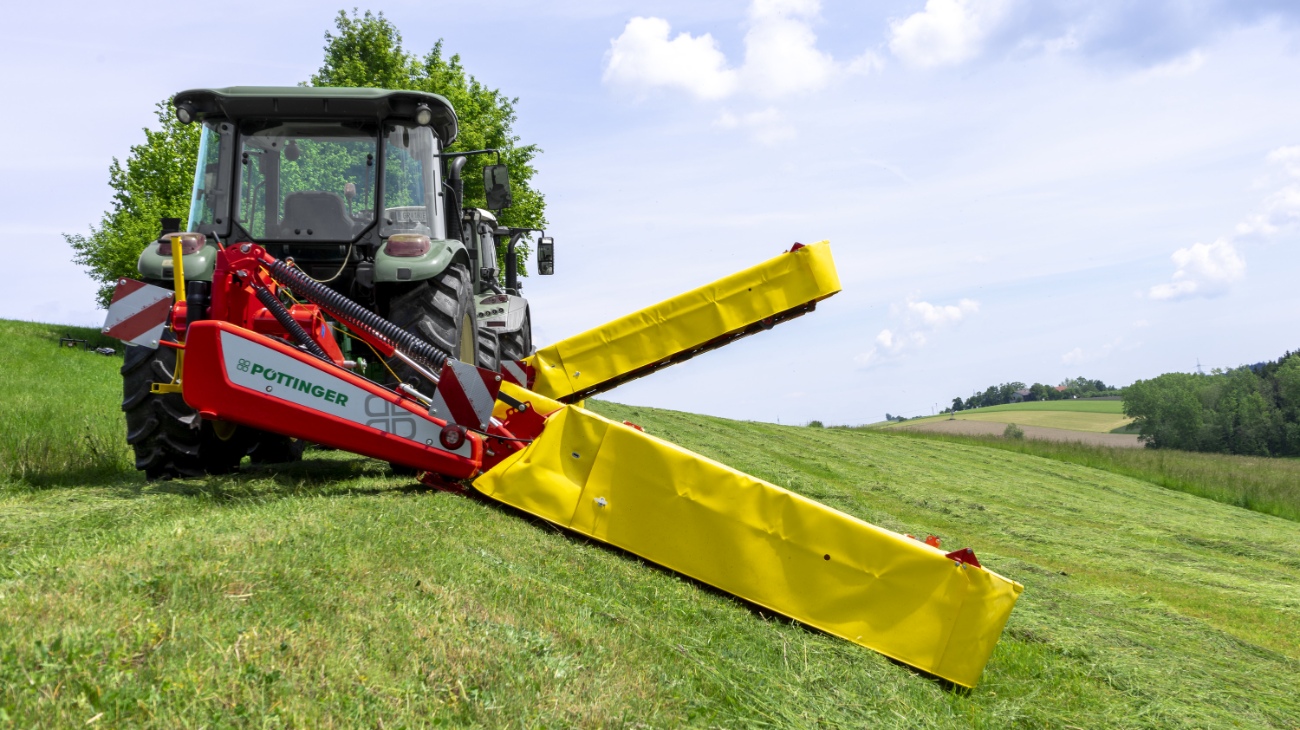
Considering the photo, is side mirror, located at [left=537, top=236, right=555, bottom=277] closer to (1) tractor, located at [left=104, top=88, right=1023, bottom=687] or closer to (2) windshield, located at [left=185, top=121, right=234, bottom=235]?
(1) tractor, located at [left=104, top=88, right=1023, bottom=687]

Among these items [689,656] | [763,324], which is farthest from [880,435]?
[689,656]

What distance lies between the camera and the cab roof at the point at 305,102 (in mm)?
6504

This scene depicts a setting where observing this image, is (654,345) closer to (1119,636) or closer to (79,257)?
(1119,636)

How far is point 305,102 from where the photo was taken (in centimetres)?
656

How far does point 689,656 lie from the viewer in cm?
353

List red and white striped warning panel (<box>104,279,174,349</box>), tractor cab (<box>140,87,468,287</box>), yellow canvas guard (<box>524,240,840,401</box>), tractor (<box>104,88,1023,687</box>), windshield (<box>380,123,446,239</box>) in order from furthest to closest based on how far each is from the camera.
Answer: yellow canvas guard (<box>524,240,840,401</box>) < windshield (<box>380,123,446,239</box>) < tractor cab (<box>140,87,468,287</box>) < red and white striped warning panel (<box>104,279,174,349</box>) < tractor (<box>104,88,1023,687</box>)

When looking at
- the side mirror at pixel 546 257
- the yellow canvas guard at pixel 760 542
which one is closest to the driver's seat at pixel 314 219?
the yellow canvas guard at pixel 760 542

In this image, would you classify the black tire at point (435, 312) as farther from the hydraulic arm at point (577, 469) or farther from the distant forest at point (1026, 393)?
the distant forest at point (1026, 393)

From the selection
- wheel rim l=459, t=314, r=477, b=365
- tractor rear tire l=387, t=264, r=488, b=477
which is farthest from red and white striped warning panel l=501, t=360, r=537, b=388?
tractor rear tire l=387, t=264, r=488, b=477

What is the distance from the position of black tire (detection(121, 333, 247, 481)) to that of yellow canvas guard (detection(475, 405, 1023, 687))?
2.05m

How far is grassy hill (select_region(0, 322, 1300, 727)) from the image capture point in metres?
2.41

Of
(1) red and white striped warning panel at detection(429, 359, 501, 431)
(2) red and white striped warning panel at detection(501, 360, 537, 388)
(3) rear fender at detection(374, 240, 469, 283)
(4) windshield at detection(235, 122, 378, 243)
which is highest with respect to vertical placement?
(4) windshield at detection(235, 122, 378, 243)

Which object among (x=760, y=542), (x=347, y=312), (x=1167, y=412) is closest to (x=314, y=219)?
(x=347, y=312)

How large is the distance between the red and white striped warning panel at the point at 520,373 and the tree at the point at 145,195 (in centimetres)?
1696
